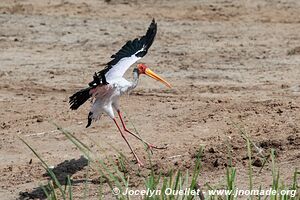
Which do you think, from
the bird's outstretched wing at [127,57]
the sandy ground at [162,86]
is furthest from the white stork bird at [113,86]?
the sandy ground at [162,86]

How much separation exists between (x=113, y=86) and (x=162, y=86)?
2646 millimetres

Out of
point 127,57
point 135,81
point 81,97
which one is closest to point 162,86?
point 127,57

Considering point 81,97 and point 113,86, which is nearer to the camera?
point 81,97

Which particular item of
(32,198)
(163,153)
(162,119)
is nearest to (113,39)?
(162,119)

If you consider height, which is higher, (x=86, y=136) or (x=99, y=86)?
(x=99, y=86)

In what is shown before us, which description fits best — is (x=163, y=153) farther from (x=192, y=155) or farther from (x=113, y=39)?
(x=113, y=39)

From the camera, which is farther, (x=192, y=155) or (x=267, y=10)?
(x=267, y=10)

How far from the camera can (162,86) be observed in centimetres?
1176

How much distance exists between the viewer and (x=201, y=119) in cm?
1005

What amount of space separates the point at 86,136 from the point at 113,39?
4.56 metres

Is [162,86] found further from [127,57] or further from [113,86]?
[113,86]

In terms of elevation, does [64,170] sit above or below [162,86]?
below

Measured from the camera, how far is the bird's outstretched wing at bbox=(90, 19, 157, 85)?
963 cm

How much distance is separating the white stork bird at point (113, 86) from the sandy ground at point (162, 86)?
396 millimetres
